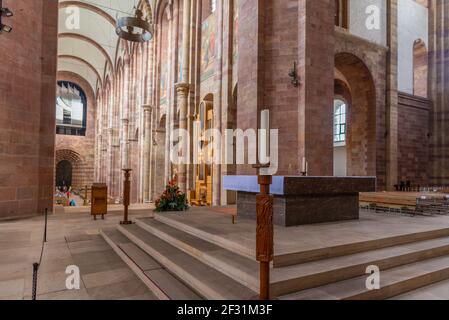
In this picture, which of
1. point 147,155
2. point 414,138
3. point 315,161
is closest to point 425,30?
point 414,138

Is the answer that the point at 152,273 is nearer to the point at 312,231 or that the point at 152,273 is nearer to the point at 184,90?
the point at 312,231

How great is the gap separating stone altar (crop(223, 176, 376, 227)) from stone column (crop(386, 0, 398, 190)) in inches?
330

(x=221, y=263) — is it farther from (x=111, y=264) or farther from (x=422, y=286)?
(x=422, y=286)

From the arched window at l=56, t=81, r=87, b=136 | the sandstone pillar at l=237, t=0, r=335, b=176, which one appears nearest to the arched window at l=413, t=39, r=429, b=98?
the sandstone pillar at l=237, t=0, r=335, b=176

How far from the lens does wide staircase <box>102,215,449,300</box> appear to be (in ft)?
8.89

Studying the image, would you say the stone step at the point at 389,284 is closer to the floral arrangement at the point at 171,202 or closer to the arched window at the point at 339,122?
the floral arrangement at the point at 171,202

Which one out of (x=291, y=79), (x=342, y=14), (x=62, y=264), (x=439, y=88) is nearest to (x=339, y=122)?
(x=439, y=88)

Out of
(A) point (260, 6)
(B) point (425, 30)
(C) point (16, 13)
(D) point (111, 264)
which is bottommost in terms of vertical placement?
(D) point (111, 264)

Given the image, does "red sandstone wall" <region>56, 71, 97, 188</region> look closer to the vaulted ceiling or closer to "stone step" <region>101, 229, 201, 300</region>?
the vaulted ceiling

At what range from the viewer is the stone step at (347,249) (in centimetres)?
309

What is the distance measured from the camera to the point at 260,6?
8.47m

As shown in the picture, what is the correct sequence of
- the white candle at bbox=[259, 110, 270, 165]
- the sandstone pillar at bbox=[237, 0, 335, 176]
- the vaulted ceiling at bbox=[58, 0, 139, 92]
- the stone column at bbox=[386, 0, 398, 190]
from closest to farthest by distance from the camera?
the white candle at bbox=[259, 110, 270, 165], the sandstone pillar at bbox=[237, 0, 335, 176], the stone column at bbox=[386, 0, 398, 190], the vaulted ceiling at bbox=[58, 0, 139, 92]

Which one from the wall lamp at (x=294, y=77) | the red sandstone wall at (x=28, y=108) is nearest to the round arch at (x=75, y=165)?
the red sandstone wall at (x=28, y=108)
